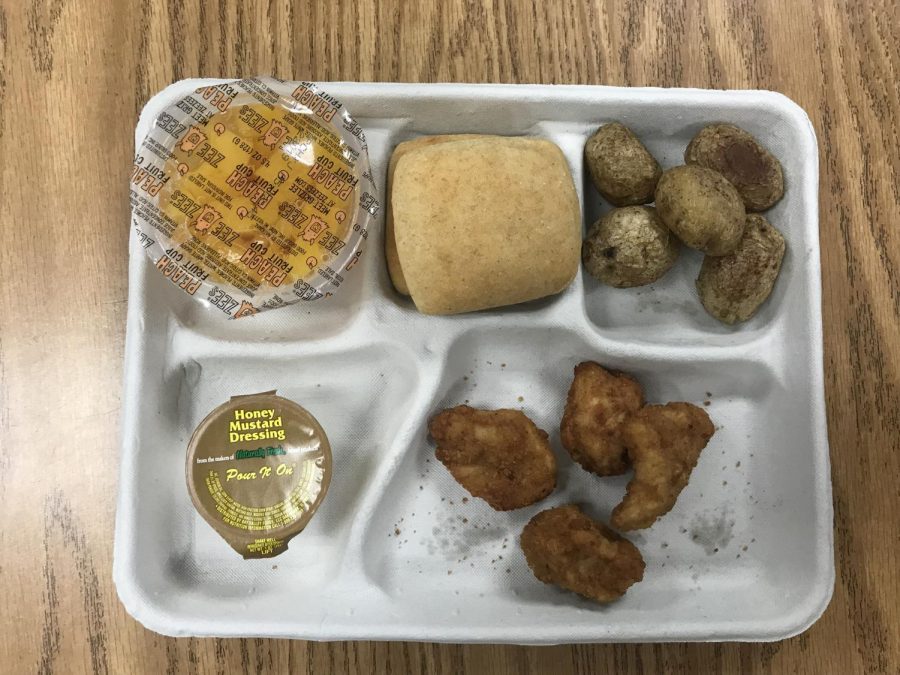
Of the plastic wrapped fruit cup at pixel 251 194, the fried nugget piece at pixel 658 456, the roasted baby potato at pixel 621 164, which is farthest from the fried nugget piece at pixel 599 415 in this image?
the plastic wrapped fruit cup at pixel 251 194

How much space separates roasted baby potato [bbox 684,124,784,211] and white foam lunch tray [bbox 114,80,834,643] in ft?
0.13

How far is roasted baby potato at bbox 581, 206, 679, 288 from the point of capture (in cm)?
115

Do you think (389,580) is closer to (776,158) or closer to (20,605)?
(20,605)

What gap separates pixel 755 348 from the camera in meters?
1.21

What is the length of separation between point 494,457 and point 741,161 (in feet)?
2.14

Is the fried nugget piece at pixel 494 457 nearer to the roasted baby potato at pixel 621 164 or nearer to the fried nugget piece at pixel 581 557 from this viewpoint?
the fried nugget piece at pixel 581 557

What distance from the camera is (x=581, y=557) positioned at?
1150 millimetres

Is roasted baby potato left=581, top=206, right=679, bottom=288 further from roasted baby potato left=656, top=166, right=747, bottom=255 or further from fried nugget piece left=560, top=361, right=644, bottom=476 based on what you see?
fried nugget piece left=560, top=361, right=644, bottom=476

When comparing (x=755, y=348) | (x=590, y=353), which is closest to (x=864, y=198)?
(x=755, y=348)

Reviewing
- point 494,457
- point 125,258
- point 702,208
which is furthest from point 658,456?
point 125,258

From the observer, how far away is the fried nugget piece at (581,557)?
114 centimetres

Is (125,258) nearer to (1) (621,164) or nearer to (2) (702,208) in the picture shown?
(1) (621,164)

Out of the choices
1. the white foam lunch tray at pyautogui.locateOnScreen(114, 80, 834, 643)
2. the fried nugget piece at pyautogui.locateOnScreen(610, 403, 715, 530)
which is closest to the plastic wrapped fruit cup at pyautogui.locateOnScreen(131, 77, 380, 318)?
the white foam lunch tray at pyautogui.locateOnScreen(114, 80, 834, 643)

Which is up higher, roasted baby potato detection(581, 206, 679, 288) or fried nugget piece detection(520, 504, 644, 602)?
roasted baby potato detection(581, 206, 679, 288)
